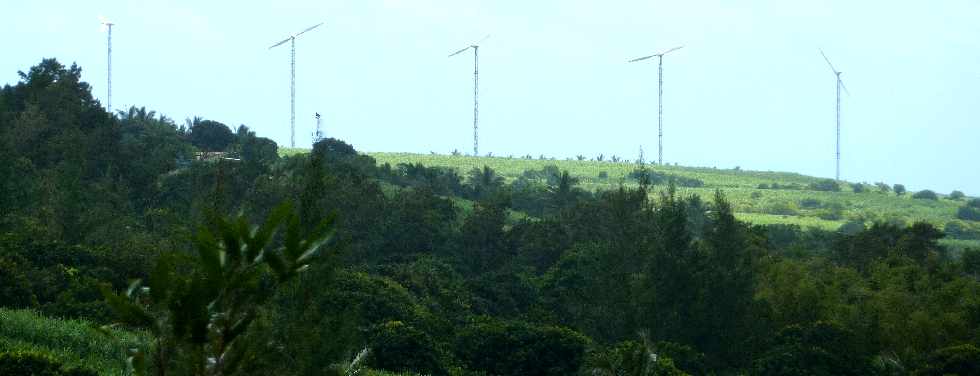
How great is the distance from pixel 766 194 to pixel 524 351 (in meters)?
103

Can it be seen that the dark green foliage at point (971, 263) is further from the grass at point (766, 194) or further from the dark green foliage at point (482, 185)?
the grass at point (766, 194)

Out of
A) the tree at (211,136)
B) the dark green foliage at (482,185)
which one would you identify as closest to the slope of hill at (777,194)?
the dark green foliage at (482,185)

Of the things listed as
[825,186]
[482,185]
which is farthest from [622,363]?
[825,186]

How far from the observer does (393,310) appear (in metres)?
39.2

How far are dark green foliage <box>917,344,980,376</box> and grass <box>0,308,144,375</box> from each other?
22.1 meters

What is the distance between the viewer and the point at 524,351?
1433 inches

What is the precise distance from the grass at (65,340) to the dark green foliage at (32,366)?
1707 mm

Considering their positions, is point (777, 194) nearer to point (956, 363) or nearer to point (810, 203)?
point (810, 203)

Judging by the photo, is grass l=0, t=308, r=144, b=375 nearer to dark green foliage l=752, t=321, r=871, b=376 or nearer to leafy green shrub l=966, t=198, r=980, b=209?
dark green foliage l=752, t=321, r=871, b=376

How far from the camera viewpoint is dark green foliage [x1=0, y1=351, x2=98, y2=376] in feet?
59.8

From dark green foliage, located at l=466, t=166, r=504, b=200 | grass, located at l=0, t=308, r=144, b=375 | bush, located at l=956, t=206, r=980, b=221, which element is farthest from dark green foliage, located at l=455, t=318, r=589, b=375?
bush, located at l=956, t=206, r=980, b=221

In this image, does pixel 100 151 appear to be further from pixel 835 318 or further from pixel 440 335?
pixel 835 318

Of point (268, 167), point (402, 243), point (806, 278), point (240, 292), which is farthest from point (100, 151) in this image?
point (240, 292)

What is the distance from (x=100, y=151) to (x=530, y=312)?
85.6ft
